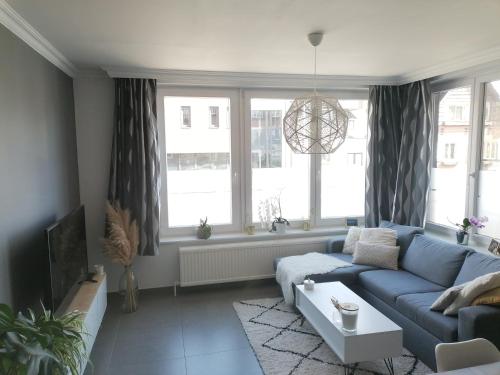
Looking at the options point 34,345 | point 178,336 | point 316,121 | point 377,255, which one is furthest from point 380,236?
point 34,345

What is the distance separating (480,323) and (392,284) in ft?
3.25

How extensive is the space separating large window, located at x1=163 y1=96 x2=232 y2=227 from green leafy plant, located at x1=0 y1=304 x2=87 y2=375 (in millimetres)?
2530

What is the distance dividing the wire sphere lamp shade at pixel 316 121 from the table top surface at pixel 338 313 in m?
1.28

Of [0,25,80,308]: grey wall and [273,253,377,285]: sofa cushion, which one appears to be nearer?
[0,25,80,308]: grey wall

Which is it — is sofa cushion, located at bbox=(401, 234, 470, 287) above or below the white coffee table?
above

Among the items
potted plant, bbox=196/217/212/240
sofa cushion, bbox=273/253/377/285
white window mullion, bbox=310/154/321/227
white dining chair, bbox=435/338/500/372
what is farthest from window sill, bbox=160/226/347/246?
white dining chair, bbox=435/338/500/372

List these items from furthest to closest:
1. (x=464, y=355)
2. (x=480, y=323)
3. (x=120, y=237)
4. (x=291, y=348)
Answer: (x=120, y=237), (x=291, y=348), (x=480, y=323), (x=464, y=355)

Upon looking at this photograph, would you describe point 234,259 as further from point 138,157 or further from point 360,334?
point 360,334

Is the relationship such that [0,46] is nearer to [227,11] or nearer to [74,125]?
[227,11]

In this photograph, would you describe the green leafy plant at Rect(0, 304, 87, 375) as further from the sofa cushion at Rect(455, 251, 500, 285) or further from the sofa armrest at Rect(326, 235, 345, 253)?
the sofa armrest at Rect(326, 235, 345, 253)

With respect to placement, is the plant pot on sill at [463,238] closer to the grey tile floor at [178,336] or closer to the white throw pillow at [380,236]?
the white throw pillow at [380,236]

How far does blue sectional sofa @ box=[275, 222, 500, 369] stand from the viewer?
238cm

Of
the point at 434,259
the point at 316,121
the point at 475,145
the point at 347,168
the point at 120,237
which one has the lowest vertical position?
the point at 434,259

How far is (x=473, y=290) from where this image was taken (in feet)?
8.20
